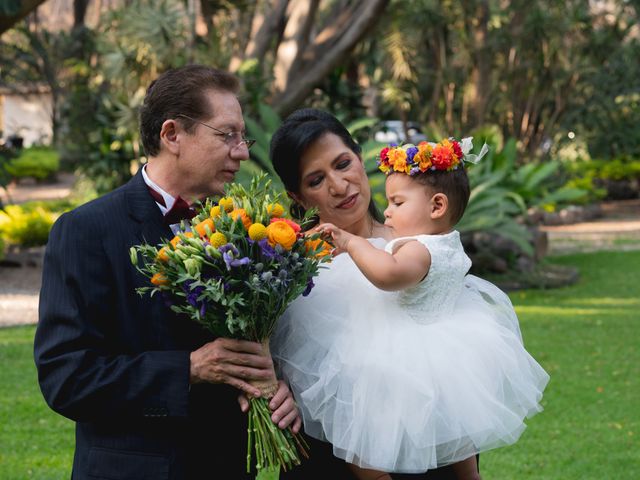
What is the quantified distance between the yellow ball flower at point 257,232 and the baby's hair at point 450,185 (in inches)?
27.2

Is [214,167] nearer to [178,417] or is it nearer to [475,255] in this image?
[178,417]

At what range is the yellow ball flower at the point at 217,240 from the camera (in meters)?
2.72

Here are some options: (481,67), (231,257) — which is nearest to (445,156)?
(231,257)

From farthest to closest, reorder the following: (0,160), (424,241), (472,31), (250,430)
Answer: (472,31), (0,160), (424,241), (250,430)

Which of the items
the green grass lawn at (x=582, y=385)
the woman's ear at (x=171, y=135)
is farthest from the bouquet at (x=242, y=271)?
the green grass lawn at (x=582, y=385)

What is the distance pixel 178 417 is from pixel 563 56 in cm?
1875

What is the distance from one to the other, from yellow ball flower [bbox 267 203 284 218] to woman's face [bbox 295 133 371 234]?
1.58 ft

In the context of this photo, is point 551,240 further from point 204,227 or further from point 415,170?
point 204,227

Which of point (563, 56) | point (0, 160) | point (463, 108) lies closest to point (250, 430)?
point (0, 160)

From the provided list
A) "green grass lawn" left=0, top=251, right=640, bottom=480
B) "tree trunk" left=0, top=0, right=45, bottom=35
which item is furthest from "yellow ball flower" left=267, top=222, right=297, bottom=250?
"tree trunk" left=0, top=0, right=45, bottom=35

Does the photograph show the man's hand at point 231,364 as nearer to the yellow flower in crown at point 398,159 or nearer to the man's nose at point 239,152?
the man's nose at point 239,152

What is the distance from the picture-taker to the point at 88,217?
9.91 ft

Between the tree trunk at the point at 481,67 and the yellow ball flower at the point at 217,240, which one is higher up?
the yellow ball flower at the point at 217,240

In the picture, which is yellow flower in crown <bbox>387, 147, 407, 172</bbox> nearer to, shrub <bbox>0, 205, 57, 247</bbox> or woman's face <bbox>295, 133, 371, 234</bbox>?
woman's face <bbox>295, 133, 371, 234</bbox>
